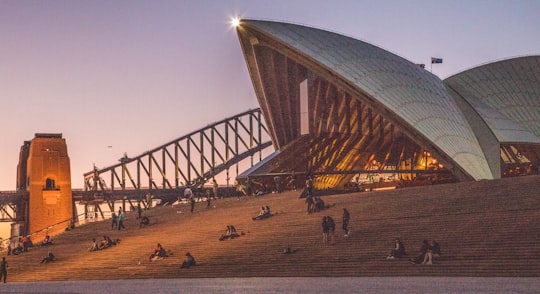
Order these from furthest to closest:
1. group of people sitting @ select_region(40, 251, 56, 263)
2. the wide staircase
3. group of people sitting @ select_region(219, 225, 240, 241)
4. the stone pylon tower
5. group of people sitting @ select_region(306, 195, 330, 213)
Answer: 1. the stone pylon tower
2. group of people sitting @ select_region(40, 251, 56, 263)
3. group of people sitting @ select_region(306, 195, 330, 213)
4. group of people sitting @ select_region(219, 225, 240, 241)
5. the wide staircase

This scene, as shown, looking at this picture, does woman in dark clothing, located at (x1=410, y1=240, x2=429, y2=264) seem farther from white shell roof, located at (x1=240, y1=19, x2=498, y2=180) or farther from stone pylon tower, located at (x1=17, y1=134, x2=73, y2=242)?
stone pylon tower, located at (x1=17, y1=134, x2=73, y2=242)

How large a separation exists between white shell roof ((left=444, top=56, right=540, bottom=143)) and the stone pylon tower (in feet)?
97.3

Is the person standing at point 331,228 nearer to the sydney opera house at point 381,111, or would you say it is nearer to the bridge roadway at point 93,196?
the sydney opera house at point 381,111

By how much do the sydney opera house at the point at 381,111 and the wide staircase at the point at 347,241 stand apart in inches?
332

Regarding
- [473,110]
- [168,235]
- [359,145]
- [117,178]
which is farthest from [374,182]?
[117,178]

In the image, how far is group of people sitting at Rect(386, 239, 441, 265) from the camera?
67.7 feet

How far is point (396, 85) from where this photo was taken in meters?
42.2

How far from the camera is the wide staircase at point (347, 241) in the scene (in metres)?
20.8

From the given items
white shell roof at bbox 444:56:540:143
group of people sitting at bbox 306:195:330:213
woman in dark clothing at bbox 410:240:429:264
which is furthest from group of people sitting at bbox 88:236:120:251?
white shell roof at bbox 444:56:540:143

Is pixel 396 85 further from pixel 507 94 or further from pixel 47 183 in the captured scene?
pixel 47 183

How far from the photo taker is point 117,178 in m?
84.6

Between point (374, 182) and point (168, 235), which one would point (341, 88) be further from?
point (168, 235)

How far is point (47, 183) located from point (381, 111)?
3021 cm

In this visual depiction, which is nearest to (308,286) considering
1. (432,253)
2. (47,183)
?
(432,253)
